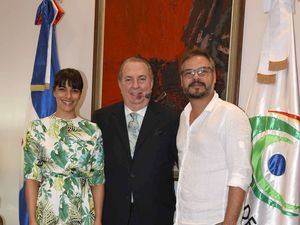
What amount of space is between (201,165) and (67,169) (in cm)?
66

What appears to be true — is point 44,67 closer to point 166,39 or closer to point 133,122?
point 166,39

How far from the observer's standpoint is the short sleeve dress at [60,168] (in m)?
1.95

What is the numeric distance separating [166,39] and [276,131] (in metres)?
0.96

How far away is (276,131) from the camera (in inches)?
79.0

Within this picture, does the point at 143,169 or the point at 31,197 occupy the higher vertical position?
the point at 143,169

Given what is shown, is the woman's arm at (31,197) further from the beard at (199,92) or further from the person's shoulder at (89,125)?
the beard at (199,92)

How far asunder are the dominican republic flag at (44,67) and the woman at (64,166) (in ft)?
2.63

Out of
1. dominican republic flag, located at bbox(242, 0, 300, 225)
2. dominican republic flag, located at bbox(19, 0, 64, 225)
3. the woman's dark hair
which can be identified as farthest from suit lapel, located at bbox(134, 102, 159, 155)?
dominican republic flag, located at bbox(19, 0, 64, 225)

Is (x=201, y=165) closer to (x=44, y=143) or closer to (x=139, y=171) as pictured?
(x=139, y=171)

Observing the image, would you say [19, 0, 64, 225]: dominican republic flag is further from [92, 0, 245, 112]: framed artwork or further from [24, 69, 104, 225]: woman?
[24, 69, 104, 225]: woman

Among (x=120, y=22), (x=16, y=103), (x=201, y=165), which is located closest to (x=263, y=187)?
(x=201, y=165)

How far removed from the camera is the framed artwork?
2350mm

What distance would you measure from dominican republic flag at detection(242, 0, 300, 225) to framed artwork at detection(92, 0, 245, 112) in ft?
0.91

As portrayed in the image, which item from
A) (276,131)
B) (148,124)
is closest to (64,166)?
(148,124)
